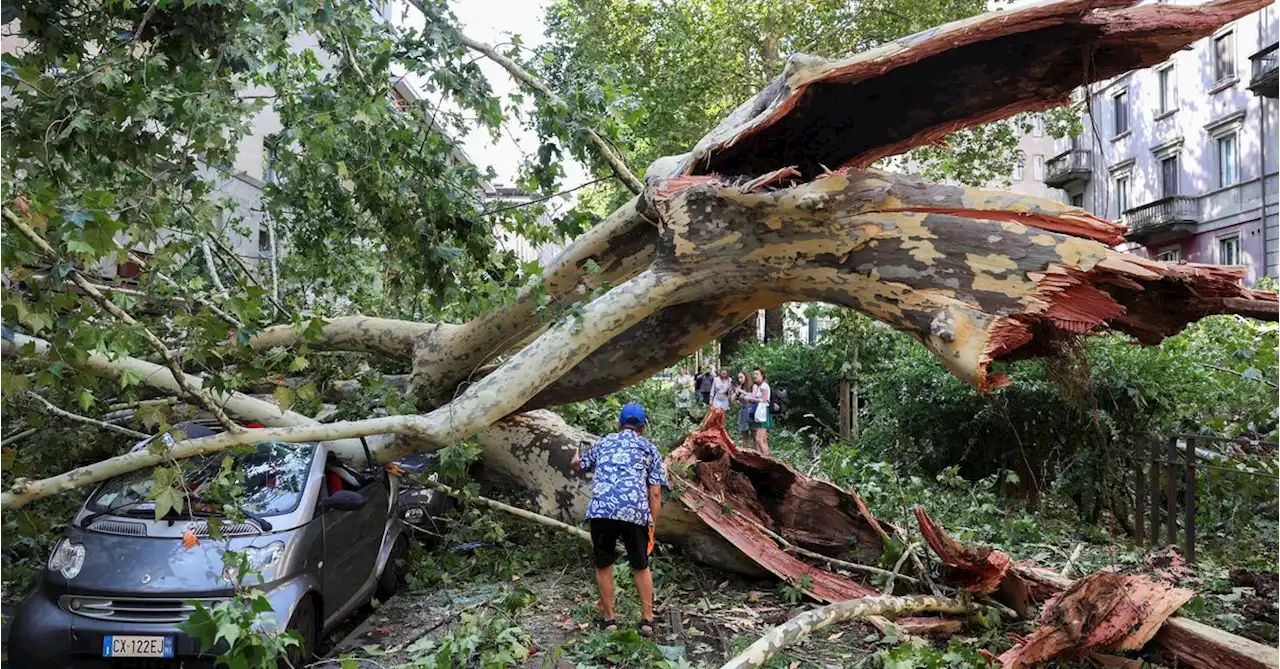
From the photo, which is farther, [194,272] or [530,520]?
[194,272]

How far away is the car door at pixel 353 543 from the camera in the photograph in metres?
5.34

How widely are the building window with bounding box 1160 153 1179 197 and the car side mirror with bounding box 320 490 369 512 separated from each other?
96.1 feet

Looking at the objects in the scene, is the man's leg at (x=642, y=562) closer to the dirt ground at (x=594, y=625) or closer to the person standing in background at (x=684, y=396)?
the dirt ground at (x=594, y=625)

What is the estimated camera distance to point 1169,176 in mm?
27938

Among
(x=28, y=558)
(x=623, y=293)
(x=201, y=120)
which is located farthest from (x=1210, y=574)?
(x=28, y=558)

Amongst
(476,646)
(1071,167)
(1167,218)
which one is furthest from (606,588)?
(1071,167)

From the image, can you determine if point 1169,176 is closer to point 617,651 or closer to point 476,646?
point 617,651

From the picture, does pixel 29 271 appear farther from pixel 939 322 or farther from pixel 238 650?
pixel 939 322

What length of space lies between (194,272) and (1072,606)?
23.3ft

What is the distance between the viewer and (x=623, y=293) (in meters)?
5.68

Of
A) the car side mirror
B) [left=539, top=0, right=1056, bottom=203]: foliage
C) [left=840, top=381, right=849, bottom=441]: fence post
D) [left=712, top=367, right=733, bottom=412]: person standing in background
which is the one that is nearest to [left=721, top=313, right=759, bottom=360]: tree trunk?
[left=539, top=0, right=1056, bottom=203]: foliage

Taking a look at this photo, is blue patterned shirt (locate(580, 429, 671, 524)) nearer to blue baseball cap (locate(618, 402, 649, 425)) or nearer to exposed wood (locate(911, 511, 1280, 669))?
blue baseball cap (locate(618, 402, 649, 425))

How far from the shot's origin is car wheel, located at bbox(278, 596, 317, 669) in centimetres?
479

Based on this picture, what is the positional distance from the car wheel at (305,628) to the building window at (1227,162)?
28.0 metres
